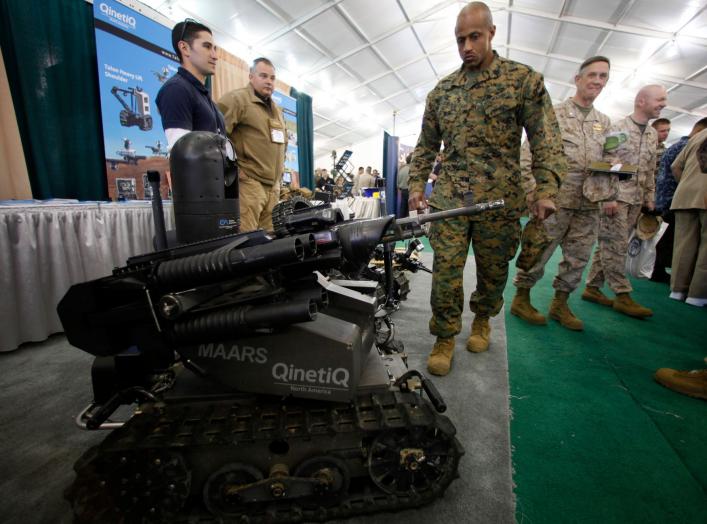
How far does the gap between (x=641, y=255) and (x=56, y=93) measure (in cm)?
743

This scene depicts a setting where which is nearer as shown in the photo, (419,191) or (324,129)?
(419,191)

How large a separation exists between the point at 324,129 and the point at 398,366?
17850mm

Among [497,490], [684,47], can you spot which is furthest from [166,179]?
[684,47]

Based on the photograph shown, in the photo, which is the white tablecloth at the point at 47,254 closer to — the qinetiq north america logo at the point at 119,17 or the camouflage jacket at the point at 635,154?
the qinetiq north america logo at the point at 119,17

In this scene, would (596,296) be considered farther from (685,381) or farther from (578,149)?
(685,381)

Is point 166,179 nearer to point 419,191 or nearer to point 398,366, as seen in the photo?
point 419,191

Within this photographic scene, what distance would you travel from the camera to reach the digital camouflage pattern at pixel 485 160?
2.09 m

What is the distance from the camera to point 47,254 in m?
2.74

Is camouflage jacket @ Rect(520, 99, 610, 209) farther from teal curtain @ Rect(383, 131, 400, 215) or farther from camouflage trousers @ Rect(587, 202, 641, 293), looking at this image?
teal curtain @ Rect(383, 131, 400, 215)

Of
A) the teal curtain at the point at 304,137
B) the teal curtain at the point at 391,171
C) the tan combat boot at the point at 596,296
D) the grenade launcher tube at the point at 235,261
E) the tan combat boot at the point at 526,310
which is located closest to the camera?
the grenade launcher tube at the point at 235,261

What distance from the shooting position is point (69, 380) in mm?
2188

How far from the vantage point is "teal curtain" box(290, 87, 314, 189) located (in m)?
8.48

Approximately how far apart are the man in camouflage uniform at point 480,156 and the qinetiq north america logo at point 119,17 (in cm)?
386

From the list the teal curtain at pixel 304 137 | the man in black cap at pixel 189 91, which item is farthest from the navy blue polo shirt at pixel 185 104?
the teal curtain at pixel 304 137
